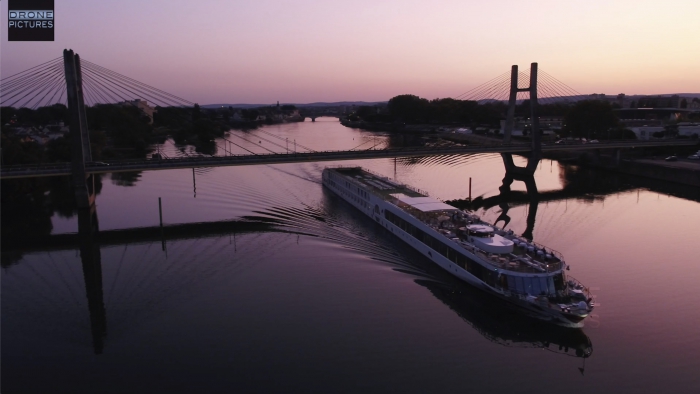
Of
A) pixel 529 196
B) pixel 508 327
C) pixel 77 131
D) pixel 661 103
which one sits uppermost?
pixel 661 103

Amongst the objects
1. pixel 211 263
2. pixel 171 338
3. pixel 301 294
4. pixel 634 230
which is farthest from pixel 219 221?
pixel 634 230

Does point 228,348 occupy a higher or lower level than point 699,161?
lower

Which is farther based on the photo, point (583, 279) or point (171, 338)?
point (583, 279)

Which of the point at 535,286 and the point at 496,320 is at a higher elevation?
the point at 535,286

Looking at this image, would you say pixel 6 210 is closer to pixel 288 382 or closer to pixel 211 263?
pixel 211 263

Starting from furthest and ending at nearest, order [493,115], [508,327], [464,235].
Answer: [493,115] < [464,235] < [508,327]

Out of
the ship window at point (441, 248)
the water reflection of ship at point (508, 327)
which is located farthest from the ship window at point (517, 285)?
the ship window at point (441, 248)

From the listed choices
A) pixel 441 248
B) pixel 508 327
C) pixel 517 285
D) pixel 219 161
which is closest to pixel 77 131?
pixel 219 161

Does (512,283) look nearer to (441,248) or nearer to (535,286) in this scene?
(535,286)
